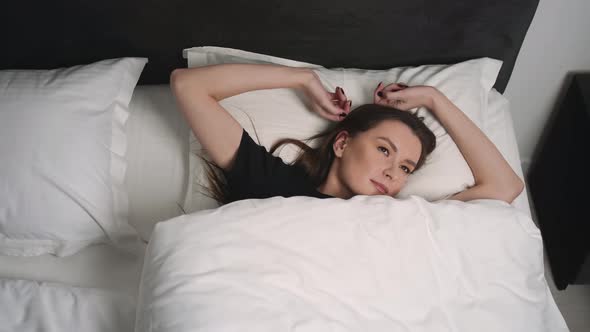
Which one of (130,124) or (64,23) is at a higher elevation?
(64,23)

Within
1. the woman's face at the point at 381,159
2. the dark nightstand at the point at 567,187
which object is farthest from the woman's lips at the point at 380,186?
the dark nightstand at the point at 567,187

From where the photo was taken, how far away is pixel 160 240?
867 mm

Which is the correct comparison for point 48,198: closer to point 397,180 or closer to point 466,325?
point 397,180

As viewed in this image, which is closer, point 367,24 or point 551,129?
point 367,24

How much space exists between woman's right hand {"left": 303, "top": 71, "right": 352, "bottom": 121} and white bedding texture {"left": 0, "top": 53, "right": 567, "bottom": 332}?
0.25 ft

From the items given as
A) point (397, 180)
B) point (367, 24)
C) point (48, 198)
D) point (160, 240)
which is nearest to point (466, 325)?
point (397, 180)

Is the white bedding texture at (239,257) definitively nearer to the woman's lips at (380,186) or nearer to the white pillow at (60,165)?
the white pillow at (60,165)

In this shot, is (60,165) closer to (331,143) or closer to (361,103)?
(331,143)

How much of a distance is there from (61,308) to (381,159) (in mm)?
676

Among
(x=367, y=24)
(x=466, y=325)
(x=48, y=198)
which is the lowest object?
(x=466, y=325)

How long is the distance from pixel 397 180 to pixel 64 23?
851mm

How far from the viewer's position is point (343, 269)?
2.84 ft

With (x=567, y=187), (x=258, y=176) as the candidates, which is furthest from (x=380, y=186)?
(x=567, y=187)

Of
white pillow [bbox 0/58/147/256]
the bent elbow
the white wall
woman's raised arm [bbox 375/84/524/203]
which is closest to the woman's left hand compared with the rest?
woman's raised arm [bbox 375/84/524/203]
